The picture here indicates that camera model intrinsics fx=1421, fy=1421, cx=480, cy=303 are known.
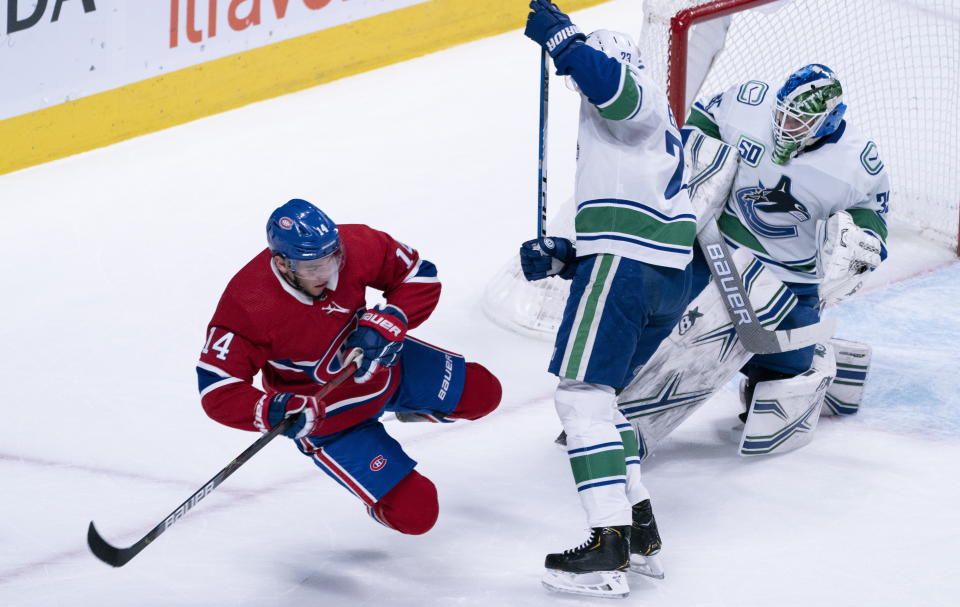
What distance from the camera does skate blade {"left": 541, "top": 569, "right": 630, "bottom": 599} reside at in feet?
10.1

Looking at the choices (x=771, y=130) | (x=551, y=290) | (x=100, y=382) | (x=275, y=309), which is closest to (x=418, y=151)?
(x=551, y=290)

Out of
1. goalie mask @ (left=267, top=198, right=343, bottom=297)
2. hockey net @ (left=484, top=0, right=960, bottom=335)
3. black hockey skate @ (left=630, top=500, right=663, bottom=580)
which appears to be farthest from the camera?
hockey net @ (left=484, top=0, right=960, bottom=335)

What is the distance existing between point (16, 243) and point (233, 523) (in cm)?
Result: 229

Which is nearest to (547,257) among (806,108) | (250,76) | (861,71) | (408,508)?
(408,508)

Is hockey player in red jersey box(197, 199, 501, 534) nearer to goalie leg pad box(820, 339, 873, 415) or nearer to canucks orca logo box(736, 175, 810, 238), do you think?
canucks orca logo box(736, 175, 810, 238)

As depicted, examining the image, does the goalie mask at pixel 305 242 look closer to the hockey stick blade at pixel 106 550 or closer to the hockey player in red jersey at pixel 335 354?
the hockey player in red jersey at pixel 335 354

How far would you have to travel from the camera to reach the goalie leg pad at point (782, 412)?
3738mm

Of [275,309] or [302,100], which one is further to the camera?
[302,100]

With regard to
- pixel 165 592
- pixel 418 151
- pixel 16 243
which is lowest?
pixel 165 592

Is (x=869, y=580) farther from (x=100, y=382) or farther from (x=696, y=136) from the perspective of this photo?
(x=100, y=382)

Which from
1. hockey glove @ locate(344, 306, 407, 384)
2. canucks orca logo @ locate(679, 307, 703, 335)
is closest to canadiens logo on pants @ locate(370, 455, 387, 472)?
hockey glove @ locate(344, 306, 407, 384)

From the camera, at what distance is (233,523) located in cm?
349

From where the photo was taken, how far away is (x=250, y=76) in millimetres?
6582

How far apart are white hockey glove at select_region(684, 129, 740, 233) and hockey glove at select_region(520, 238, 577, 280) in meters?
0.60
